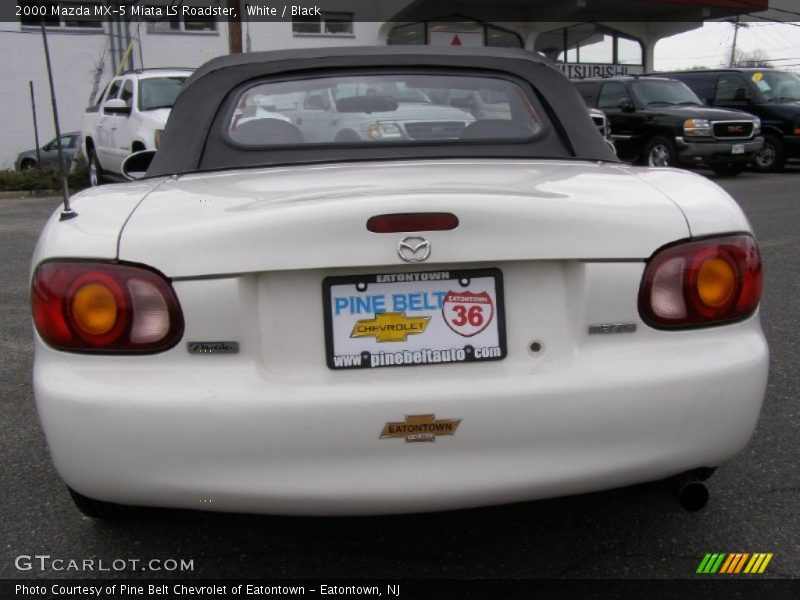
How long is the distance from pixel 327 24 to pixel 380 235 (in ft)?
81.6

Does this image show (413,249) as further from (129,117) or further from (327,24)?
(327,24)

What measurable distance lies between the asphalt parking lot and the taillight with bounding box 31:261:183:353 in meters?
0.76

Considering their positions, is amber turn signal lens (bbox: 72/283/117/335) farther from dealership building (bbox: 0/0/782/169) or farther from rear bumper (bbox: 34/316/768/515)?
dealership building (bbox: 0/0/782/169)

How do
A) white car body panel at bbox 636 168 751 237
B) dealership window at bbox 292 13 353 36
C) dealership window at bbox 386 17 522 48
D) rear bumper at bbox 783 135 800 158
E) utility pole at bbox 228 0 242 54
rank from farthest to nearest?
1. dealership window at bbox 292 13 353 36
2. dealership window at bbox 386 17 522 48
3. utility pole at bbox 228 0 242 54
4. rear bumper at bbox 783 135 800 158
5. white car body panel at bbox 636 168 751 237

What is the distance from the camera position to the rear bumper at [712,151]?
47.0 feet

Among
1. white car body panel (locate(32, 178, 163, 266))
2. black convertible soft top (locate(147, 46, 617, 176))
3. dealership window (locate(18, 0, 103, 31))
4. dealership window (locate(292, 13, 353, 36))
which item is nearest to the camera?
white car body panel (locate(32, 178, 163, 266))

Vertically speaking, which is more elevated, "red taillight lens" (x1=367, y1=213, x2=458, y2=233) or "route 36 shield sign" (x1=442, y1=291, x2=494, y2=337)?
"red taillight lens" (x1=367, y1=213, x2=458, y2=233)

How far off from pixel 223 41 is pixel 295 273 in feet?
80.9

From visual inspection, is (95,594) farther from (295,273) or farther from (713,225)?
(713,225)

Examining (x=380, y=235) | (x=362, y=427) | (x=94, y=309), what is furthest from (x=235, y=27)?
(x=362, y=427)

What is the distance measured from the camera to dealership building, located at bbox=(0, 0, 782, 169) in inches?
958
